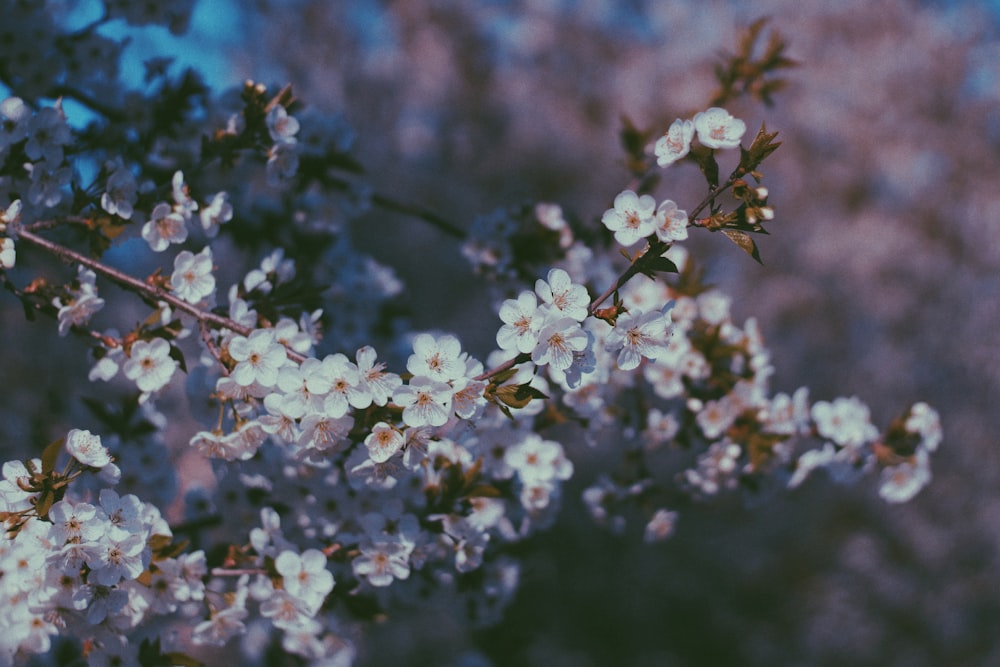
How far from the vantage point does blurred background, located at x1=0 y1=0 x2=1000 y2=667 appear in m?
8.52

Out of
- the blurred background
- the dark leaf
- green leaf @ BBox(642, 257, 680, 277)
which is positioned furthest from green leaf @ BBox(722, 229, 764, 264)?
the blurred background

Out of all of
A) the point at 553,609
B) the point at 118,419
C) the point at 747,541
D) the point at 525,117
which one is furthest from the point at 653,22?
the point at 118,419

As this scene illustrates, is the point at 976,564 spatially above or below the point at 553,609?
above

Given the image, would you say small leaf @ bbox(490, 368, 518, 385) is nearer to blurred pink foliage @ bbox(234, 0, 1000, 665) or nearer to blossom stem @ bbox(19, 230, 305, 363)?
blossom stem @ bbox(19, 230, 305, 363)

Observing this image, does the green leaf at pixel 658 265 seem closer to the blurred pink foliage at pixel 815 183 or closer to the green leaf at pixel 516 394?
the green leaf at pixel 516 394

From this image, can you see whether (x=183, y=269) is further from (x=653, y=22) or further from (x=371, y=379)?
(x=653, y=22)

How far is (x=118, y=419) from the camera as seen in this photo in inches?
93.3

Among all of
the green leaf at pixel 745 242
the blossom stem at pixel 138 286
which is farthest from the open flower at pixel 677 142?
the blossom stem at pixel 138 286

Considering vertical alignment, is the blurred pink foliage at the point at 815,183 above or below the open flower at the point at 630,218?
above

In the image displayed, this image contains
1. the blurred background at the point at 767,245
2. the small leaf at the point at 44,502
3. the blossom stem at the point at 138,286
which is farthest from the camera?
the blurred background at the point at 767,245

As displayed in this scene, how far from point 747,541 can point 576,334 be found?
809 cm

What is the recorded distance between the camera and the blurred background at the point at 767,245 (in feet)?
27.9

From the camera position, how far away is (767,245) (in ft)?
34.3

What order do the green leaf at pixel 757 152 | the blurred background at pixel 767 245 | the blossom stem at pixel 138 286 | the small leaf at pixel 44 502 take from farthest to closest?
the blurred background at pixel 767 245, the blossom stem at pixel 138 286, the green leaf at pixel 757 152, the small leaf at pixel 44 502
